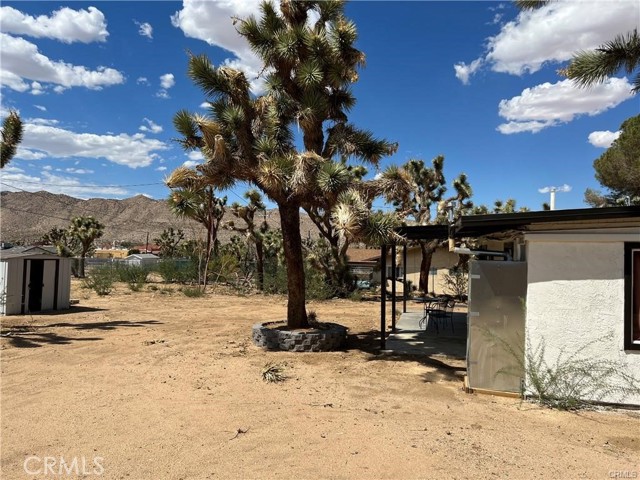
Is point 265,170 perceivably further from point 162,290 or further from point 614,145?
point 614,145

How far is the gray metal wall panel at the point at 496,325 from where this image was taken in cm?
658

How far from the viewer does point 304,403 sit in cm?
625

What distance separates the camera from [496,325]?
6688 millimetres

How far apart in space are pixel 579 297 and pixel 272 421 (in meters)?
4.35

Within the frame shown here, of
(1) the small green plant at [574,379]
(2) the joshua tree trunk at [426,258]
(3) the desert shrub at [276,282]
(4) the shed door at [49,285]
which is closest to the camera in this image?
(1) the small green plant at [574,379]

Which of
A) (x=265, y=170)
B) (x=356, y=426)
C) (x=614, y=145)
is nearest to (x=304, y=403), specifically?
(x=356, y=426)

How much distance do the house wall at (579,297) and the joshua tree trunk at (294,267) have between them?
5568 mm

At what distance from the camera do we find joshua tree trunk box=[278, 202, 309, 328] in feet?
35.4

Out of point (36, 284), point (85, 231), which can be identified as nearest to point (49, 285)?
point (36, 284)

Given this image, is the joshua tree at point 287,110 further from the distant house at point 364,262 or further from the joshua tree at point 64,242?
the joshua tree at point 64,242

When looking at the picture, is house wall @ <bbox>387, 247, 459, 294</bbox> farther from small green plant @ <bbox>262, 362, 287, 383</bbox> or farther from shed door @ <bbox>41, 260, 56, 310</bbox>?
small green plant @ <bbox>262, 362, 287, 383</bbox>

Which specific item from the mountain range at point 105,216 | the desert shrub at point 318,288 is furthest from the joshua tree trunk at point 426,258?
the mountain range at point 105,216

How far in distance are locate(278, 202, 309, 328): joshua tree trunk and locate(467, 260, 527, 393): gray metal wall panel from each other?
4.80m

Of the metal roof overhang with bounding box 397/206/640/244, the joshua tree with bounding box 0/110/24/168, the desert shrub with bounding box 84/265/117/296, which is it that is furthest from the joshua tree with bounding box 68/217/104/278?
the metal roof overhang with bounding box 397/206/640/244
